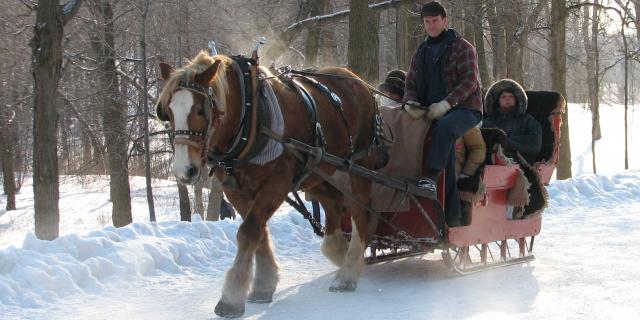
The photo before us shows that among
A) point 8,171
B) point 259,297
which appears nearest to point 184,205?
point 259,297

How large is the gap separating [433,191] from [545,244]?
275cm

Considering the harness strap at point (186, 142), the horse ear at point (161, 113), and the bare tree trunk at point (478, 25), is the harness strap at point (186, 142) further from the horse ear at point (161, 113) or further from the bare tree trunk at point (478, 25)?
the bare tree trunk at point (478, 25)

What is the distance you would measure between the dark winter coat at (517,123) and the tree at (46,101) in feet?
16.8

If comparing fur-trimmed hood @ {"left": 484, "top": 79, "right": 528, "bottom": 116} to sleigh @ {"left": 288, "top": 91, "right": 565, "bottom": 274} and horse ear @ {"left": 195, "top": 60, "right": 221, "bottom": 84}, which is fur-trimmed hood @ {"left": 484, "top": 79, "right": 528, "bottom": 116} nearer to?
sleigh @ {"left": 288, "top": 91, "right": 565, "bottom": 274}

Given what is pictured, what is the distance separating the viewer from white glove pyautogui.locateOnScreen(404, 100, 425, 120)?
240 inches

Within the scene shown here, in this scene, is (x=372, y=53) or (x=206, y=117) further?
(x=372, y=53)

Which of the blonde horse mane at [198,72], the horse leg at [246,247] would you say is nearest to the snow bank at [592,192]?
the horse leg at [246,247]

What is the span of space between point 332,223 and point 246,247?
167 centimetres

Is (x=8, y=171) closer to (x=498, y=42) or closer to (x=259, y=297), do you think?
(x=498, y=42)

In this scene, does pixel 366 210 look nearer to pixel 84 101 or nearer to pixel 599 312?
pixel 599 312

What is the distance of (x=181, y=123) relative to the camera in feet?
14.4

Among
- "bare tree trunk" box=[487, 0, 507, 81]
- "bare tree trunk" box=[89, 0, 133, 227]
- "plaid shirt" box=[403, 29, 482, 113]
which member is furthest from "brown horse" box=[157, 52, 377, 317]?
"bare tree trunk" box=[487, 0, 507, 81]

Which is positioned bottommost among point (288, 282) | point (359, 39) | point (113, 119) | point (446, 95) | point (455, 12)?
point (288, 282)

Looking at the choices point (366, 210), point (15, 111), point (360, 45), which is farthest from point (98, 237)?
point (15, 111)
